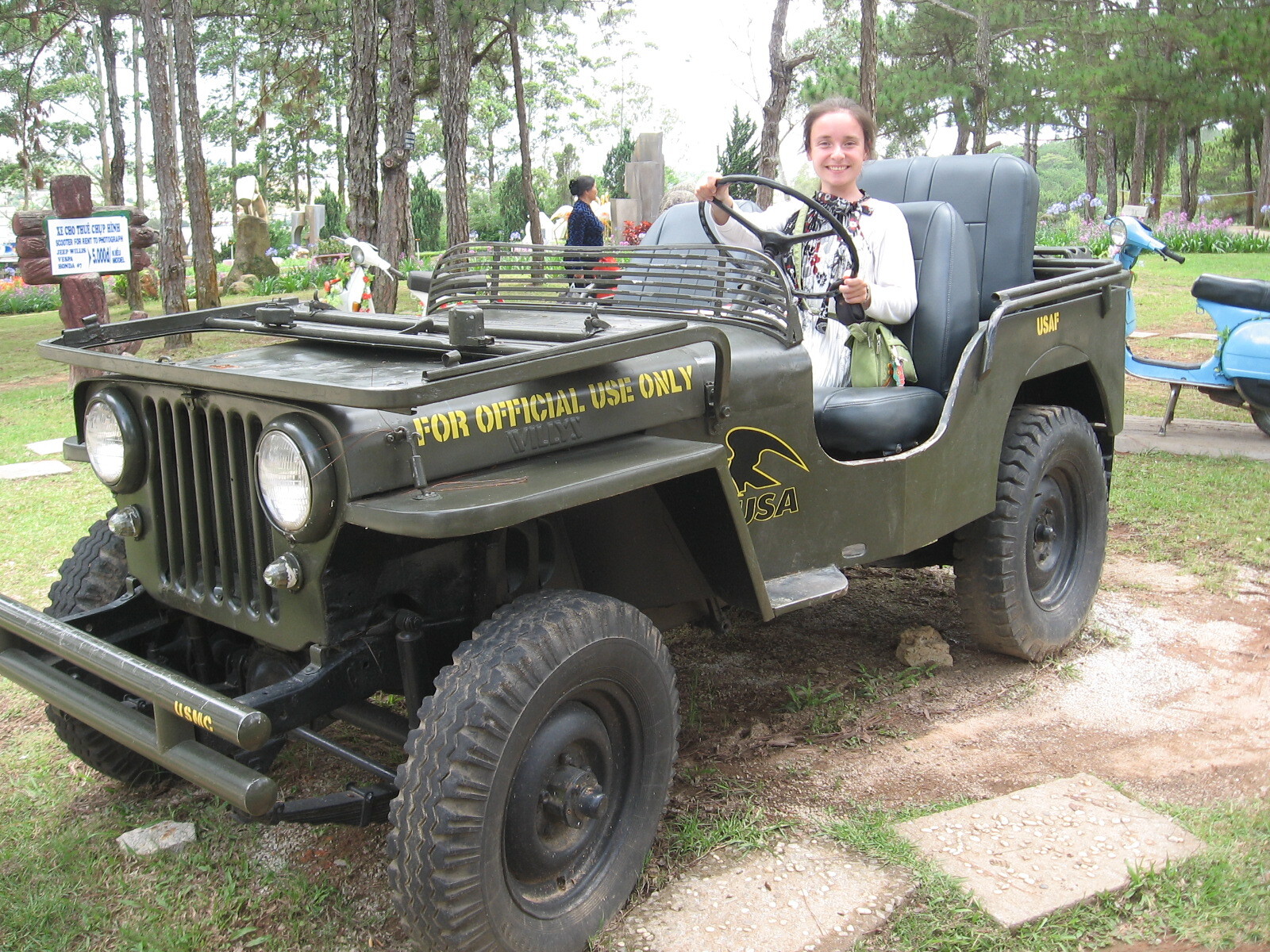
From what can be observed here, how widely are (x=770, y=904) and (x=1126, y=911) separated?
82 cm

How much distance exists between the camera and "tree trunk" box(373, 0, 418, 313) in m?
10.8

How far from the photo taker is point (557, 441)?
2562 mm

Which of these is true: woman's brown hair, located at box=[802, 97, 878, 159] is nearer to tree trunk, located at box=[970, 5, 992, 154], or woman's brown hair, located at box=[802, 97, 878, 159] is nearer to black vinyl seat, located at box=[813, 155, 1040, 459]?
black vinyl seat, located at box=[813, 155, 1040, 459]

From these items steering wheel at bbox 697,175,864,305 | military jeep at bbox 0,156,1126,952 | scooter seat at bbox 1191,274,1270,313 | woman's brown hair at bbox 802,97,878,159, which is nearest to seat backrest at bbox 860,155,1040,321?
woman's brown hair at bbox 802,97,878,159

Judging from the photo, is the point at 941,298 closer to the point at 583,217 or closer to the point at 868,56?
the point at 583,217

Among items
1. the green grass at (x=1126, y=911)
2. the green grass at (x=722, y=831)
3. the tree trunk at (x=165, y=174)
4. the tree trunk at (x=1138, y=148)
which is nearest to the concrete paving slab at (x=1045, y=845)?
the green grass at (x=1126, y=911)

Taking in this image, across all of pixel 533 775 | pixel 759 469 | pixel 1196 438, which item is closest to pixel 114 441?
pixel 533 775

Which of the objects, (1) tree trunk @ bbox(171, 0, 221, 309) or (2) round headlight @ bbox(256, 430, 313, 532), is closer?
(2) round headlight @ bbox(256, 430, 313, 532)

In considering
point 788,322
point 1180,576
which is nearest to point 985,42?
point 1180,576

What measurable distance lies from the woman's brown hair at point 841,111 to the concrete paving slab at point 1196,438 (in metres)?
4.05

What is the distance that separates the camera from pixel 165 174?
43.4 ft

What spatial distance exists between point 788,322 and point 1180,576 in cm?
279

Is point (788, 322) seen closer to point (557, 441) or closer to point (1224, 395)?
point (557, 441)

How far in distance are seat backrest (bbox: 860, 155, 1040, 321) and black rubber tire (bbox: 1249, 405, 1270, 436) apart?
3793mm
